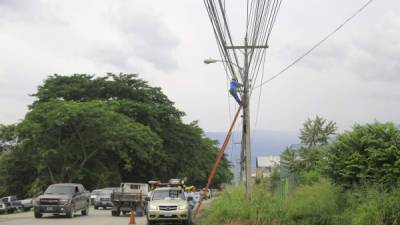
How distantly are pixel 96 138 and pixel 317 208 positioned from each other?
41.7m

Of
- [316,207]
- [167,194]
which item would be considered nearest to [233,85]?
[167,194]

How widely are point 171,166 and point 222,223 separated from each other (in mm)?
48152

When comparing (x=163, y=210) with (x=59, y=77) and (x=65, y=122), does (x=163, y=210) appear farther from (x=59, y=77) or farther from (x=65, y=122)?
(x=59, y=77)

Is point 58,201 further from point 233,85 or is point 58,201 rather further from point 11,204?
point 11,204

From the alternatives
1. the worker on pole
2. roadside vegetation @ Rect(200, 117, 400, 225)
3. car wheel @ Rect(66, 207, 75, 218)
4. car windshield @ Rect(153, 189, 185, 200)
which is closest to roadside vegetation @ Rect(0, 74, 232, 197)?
car wheel @ Rect(66, 207, 75, 218)

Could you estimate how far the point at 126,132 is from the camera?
57156mm

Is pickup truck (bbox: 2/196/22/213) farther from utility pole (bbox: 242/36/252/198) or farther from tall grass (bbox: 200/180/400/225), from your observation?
tall grass (bbox: 200/180/400/225)

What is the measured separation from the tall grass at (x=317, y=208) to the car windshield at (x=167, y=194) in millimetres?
3642

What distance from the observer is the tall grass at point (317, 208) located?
1349 centimetres

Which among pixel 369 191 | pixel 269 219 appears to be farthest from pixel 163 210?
pixel 369 191

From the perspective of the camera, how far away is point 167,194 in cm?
2612

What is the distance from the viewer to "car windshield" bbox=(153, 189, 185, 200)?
1022 inches

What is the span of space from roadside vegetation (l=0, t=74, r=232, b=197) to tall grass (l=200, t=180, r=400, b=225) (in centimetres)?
3424

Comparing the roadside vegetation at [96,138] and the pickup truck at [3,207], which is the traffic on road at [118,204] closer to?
the pickup truck at [3,207]
